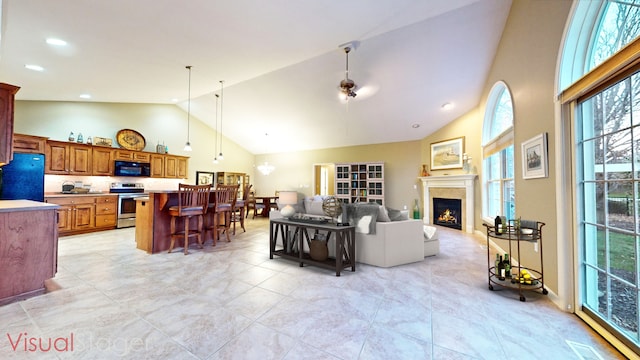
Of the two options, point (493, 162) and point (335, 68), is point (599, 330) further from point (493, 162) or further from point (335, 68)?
point (335, 68)

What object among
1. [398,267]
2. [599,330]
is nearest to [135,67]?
[398,267]

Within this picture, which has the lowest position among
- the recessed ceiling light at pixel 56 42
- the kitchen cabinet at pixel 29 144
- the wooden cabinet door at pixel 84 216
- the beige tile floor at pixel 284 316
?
the beige tile floor at pixel 284 316

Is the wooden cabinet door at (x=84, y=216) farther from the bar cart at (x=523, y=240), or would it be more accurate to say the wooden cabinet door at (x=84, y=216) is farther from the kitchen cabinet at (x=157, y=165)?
the bar cart at (x=523, y=240)

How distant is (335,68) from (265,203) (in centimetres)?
513

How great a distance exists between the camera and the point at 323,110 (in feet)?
21.4

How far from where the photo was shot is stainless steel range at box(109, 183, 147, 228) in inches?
235

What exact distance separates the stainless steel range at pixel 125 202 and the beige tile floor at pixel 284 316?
9.99ft

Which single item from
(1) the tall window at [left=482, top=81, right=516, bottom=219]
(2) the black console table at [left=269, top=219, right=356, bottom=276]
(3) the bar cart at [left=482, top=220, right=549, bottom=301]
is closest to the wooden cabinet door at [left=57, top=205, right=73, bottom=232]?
(2) the black console table at [left=269, top=219, right=356, bottom=276]

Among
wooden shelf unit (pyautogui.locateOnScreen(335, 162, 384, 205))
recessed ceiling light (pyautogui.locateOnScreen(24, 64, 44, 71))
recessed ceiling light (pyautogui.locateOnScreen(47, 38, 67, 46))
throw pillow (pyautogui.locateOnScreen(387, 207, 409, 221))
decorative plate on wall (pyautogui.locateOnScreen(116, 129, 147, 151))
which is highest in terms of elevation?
recessed ceiling light (pyautogui.locateOnScreen(47, 38, 67, 46))

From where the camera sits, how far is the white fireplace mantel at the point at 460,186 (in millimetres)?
5738

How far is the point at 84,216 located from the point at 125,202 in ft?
2.63

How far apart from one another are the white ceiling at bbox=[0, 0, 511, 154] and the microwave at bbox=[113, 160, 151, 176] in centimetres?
159

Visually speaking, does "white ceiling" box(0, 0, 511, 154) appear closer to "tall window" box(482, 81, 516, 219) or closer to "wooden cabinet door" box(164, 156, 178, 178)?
"tall window" box(482, 81, 516, 219)

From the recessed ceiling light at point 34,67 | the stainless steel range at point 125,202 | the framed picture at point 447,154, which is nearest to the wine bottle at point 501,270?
the framed picture at point 447,154
